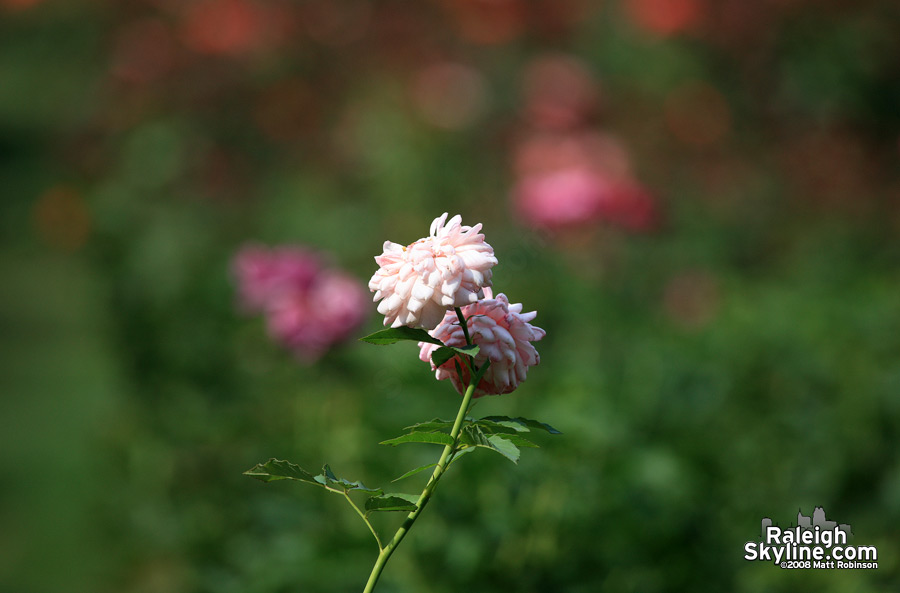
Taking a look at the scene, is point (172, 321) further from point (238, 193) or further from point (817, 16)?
point (817, 16)

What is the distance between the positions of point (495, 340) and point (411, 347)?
1.32 metres

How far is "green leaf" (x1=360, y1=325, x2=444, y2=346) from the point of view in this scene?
2.25 ft

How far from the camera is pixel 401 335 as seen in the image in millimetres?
688

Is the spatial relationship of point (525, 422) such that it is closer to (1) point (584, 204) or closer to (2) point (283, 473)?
(2) point (283, 473)

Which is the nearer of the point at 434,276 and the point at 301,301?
the point at 434,276

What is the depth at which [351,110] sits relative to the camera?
5074 mm

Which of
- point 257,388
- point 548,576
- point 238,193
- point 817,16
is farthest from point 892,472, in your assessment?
point 238,193

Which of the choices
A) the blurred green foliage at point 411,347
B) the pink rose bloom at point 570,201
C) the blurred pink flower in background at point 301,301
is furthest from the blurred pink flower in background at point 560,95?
the blurred pink flower in background at point 301,301

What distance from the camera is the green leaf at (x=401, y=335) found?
686 millimetres

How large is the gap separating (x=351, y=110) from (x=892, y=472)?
3.54m

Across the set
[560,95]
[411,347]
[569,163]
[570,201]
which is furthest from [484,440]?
[560,95]

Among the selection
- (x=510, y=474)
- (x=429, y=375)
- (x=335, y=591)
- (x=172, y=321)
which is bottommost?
(x=335, y=591)

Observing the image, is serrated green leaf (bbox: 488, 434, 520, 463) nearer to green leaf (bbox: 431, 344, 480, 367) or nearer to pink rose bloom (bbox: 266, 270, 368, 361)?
green leaf (bbox: 431, 344, 480, 367)

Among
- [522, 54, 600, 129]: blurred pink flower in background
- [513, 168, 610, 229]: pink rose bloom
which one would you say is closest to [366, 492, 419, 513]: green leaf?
[513, 168, 610, 229]: pink rose bloom
